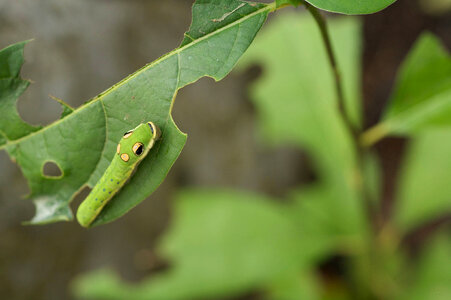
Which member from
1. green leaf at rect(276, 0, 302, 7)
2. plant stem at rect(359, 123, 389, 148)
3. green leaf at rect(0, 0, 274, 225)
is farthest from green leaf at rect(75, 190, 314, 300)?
green leaf at rect(276, 0, 302, 7)

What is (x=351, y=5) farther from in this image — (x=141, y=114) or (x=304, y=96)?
(x=304, y=96)

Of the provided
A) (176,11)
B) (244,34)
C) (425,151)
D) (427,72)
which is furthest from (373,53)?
(244,34)

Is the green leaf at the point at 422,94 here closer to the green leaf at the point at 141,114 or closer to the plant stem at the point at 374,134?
the plant stem at the point at 374,134

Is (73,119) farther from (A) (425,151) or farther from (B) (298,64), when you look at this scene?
(A) (425,151)

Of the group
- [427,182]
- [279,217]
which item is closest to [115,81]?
[279,217]

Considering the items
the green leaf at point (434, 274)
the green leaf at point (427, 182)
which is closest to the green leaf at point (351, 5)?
the green leaf at point (427, 182)

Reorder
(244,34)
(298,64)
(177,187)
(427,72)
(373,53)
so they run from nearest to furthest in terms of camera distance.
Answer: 1. (244,34)
2. (427,72)
3. (298,64)
4. (177,187)
5. (373,53)

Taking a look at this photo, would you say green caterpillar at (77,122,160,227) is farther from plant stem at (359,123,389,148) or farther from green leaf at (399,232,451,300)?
green leaf at (399,232,451,300)

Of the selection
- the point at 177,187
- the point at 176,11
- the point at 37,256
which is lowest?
the point at 37,256
